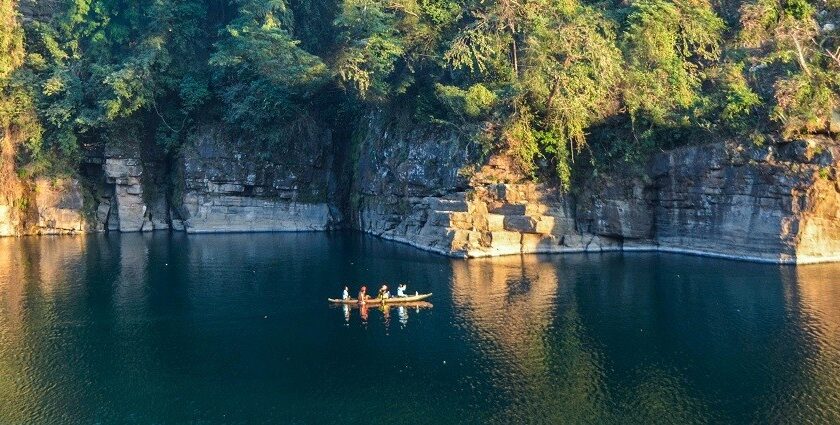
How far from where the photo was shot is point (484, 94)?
4778 centimetres

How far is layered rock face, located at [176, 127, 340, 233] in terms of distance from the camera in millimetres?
66000

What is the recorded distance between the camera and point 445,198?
5094cm

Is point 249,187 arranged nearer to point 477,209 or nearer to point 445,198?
point 445,198

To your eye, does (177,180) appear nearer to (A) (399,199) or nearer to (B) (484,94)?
(A) (399,199)

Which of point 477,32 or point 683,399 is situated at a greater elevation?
point 477,32

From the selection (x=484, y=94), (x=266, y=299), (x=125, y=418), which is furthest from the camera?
(x=484, y=94)

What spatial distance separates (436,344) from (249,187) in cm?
4185

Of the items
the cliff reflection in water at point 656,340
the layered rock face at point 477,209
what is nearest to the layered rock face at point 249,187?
the layered rock face at point 477,209

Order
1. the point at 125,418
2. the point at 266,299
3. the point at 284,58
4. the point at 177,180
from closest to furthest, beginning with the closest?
the point at 125,418 → the point at 266,299 → the point at 284,58 → the point at 177,180

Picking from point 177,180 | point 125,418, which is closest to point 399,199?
point 177,180

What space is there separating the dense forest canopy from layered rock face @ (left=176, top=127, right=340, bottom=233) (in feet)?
13.0

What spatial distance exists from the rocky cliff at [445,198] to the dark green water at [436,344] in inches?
123

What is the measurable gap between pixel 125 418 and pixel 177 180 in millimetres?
49277

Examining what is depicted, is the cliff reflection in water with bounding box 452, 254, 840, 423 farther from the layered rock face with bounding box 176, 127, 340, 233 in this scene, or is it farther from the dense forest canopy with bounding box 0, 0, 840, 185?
the layered rock face with bounding box 176, 127, 340, 233
